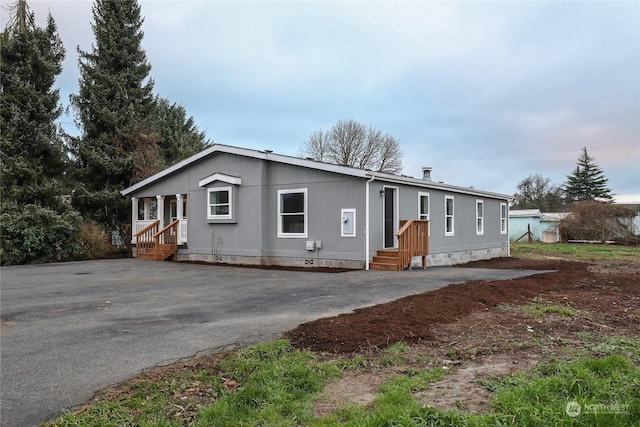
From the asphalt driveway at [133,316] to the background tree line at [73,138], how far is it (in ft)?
16.6

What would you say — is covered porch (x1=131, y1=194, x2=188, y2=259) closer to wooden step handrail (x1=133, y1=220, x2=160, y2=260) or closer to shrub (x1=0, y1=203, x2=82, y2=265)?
wooden step handrail (x1=133, y1=220, x2=160, y2=260)

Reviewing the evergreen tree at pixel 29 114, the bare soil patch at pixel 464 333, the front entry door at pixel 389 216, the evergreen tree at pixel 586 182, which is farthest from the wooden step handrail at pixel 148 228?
the evergreen tree at pixel 586 182

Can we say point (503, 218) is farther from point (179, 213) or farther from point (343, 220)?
point (179, 213)

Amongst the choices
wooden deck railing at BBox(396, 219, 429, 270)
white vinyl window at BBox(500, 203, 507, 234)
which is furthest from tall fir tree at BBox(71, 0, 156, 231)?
white vinyl window at BBox(500, 203, 507, 234)

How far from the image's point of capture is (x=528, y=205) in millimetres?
48969

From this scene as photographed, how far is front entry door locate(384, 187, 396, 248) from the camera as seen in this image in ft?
41.4

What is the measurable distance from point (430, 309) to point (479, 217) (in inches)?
511

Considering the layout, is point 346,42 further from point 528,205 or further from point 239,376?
point 528,205

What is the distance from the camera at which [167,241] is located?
51.9 ft

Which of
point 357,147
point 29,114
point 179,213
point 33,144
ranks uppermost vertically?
point 357,147

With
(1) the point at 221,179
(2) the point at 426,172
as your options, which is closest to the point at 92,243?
(1) the point at 221,179

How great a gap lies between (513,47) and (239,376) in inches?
498

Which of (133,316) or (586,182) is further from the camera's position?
(586,182)

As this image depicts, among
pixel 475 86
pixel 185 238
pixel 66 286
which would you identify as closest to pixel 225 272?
pixel 66 286
